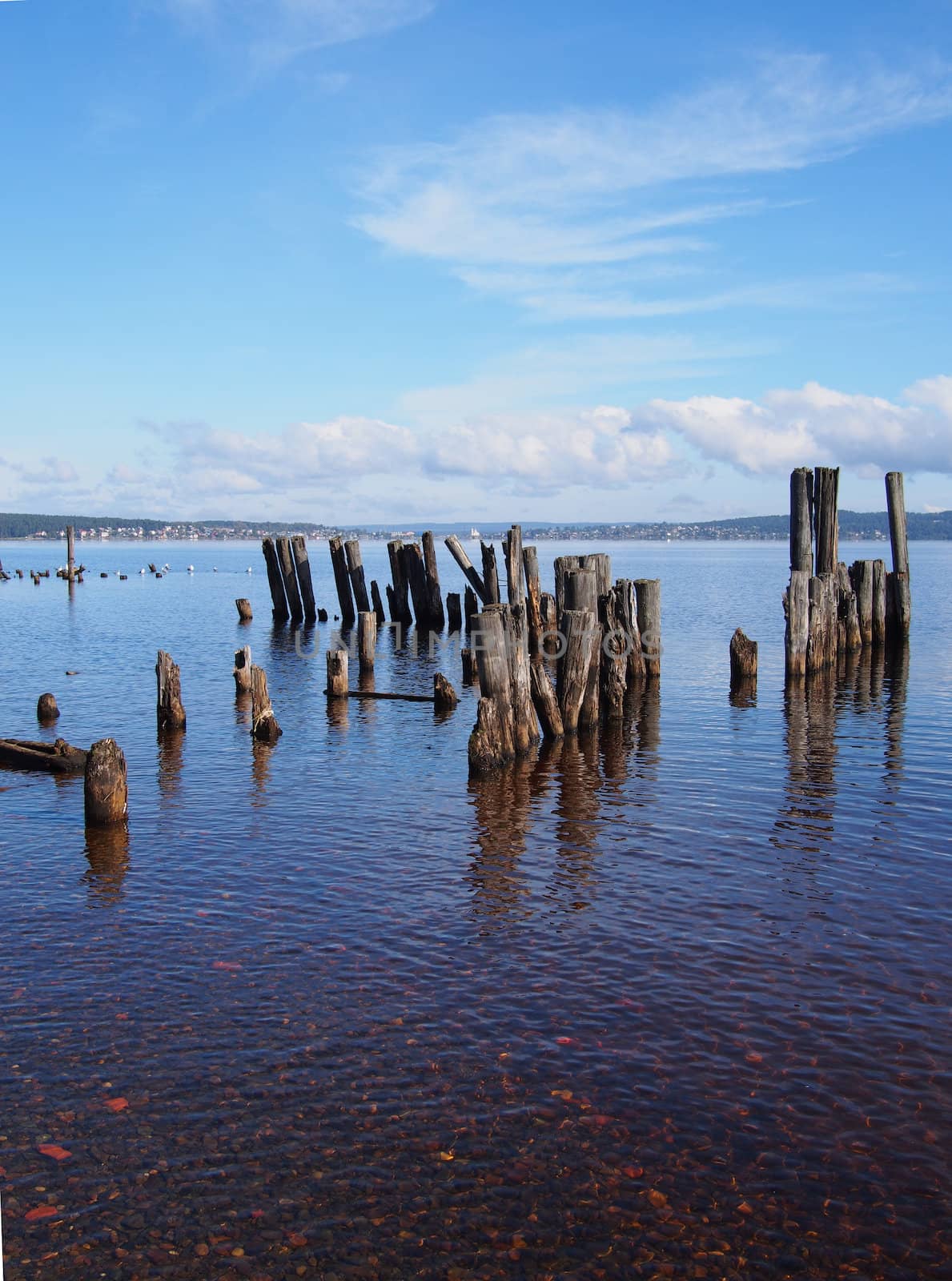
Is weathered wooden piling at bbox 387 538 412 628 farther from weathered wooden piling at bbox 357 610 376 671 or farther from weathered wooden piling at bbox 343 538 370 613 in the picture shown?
weathered wooden piling at bbox 357 610 376 671

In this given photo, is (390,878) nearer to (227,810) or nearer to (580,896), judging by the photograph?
(580,896)

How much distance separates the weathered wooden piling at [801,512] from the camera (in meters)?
28.1

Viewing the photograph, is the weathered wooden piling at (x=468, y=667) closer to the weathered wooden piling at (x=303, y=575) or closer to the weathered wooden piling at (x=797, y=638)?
the weathered wooden piling at (x=797, y=638)

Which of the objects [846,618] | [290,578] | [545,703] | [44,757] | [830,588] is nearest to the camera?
[44,757]

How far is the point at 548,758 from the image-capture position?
18.1 metres

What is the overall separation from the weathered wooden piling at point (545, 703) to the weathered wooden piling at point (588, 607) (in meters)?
0.75

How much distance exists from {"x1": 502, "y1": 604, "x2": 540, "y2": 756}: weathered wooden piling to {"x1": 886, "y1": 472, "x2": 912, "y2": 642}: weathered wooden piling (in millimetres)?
18371

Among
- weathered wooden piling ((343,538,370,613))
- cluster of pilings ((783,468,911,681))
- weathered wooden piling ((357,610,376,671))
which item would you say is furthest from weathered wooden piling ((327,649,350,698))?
weathered wooden piling ((343,538,370,613))

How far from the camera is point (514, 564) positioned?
32.1 metres

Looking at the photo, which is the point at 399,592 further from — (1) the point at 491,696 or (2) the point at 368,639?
(1) the point at 491,696

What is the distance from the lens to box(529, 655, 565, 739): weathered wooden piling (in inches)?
735

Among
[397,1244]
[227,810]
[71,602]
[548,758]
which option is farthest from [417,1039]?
[71,602]

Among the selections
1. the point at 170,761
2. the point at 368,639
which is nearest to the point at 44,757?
the point at 170,761

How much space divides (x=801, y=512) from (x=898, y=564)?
18.5ft
